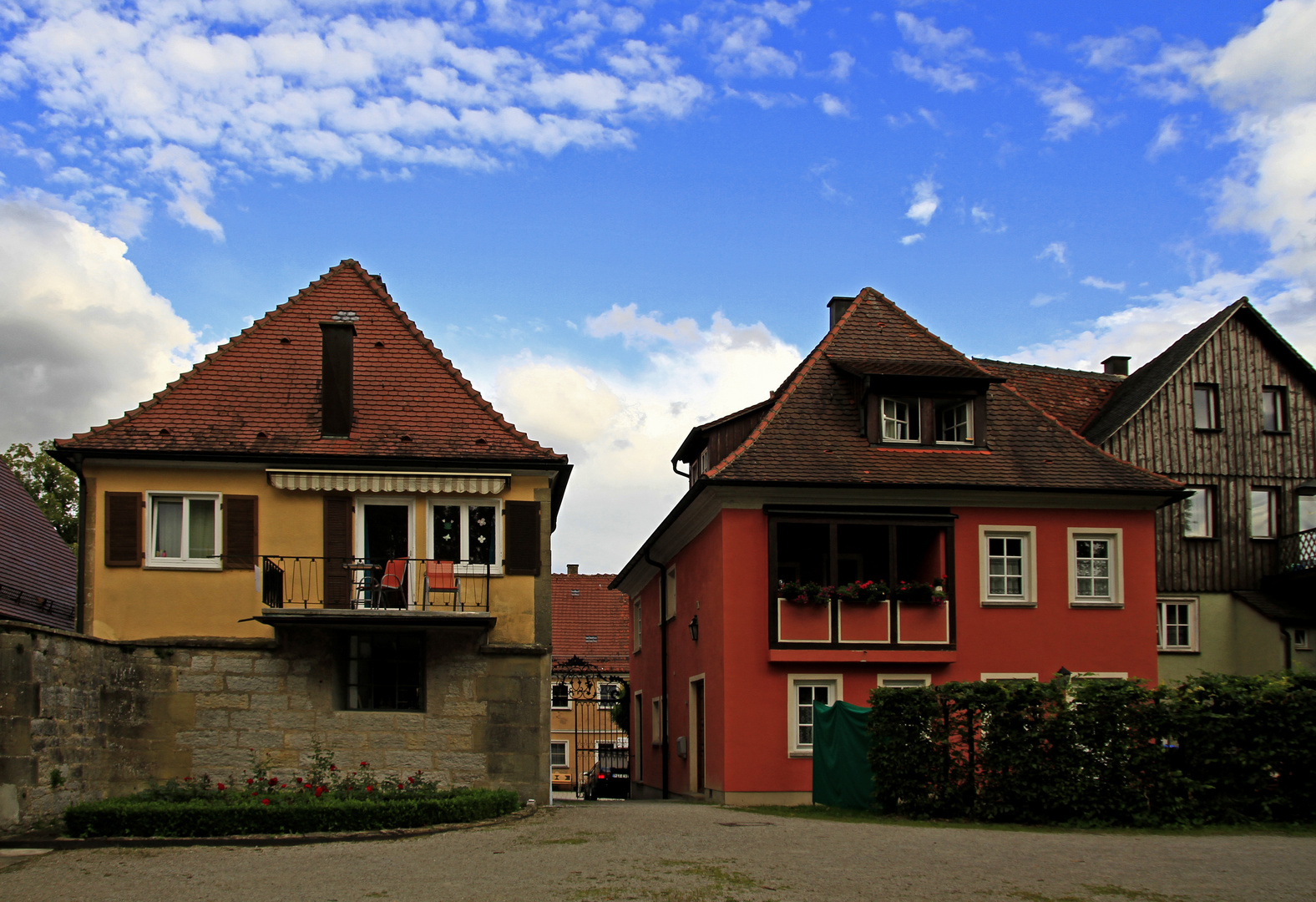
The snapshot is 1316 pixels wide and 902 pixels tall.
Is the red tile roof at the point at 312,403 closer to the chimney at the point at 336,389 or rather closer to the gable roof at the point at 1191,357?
the chimney at the point at 336,389

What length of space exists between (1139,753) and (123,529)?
51.2 ft

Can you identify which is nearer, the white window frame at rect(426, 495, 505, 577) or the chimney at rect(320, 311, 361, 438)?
the white window frame at rect(426, 495, 505, 577)

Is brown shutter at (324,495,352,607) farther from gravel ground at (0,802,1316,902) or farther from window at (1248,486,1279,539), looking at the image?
window at (1248,486,1279,539)

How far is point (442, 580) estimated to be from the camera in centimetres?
1978

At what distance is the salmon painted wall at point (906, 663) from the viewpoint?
22641mm

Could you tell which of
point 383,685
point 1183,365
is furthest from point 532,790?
point 1183,365

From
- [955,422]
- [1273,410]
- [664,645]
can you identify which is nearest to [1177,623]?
[1273,410]

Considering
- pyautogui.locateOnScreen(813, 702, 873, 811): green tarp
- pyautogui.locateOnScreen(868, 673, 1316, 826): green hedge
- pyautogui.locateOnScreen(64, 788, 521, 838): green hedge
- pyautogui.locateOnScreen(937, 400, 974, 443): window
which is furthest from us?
pyautogui.locateOnScreen(937, 400, 974, 443): window

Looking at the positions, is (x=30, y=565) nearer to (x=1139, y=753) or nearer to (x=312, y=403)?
(x=312, y=403)

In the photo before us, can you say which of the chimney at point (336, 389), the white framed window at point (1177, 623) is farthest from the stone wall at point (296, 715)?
the white framed window at point (1177, 623)

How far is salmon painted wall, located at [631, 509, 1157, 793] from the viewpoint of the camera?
22641mm

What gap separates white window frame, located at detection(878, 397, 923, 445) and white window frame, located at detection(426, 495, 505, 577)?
843 cm

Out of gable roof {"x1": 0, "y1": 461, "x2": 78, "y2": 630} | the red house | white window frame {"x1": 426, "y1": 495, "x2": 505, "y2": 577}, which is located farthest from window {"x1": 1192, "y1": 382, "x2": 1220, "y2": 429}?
gable roof {"x1": 0, "y1": 461, "x2": 78, "y2": 630}

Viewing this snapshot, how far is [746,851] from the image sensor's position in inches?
541
